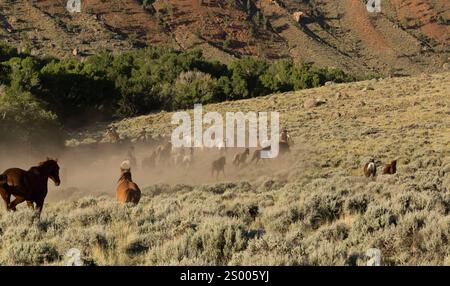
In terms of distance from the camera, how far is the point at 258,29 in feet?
474

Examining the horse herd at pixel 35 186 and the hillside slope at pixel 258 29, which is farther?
the hillside slope at pixel 258 29

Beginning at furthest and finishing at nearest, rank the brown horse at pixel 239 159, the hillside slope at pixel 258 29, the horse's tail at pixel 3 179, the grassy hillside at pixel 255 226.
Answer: the hillside slope at pixel 258 29 < the brown horse at pixel 239 159 < the horse's tail at pixel 3 179 < the grassy hillside at pixel 255 226

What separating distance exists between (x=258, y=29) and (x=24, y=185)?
13833cm

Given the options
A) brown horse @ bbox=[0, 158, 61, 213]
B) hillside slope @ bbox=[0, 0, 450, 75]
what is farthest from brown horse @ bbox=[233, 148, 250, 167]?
hillside slope @ bbox=[0, 0, 450, 75]

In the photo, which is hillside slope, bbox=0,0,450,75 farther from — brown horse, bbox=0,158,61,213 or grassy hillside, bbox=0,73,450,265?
brown horse, bbox=0,158,61,213

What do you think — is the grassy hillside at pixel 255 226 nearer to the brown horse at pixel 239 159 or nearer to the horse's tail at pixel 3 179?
the horse's tail at pixel 3 179

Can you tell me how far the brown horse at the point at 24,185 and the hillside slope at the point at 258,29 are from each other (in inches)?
3524

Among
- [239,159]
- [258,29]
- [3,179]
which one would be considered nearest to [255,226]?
[3,179]

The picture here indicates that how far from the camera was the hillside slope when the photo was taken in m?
108

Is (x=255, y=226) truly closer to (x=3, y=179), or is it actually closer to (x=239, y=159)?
(x=3, y=179)

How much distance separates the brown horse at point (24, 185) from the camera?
34.3 ft

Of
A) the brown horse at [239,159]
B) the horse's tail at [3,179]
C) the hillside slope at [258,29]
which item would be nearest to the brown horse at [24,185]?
the horse's tail at [3,179]

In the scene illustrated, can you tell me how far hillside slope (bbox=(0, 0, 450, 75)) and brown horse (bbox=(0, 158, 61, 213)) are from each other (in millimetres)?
89510

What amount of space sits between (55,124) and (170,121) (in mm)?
16312
